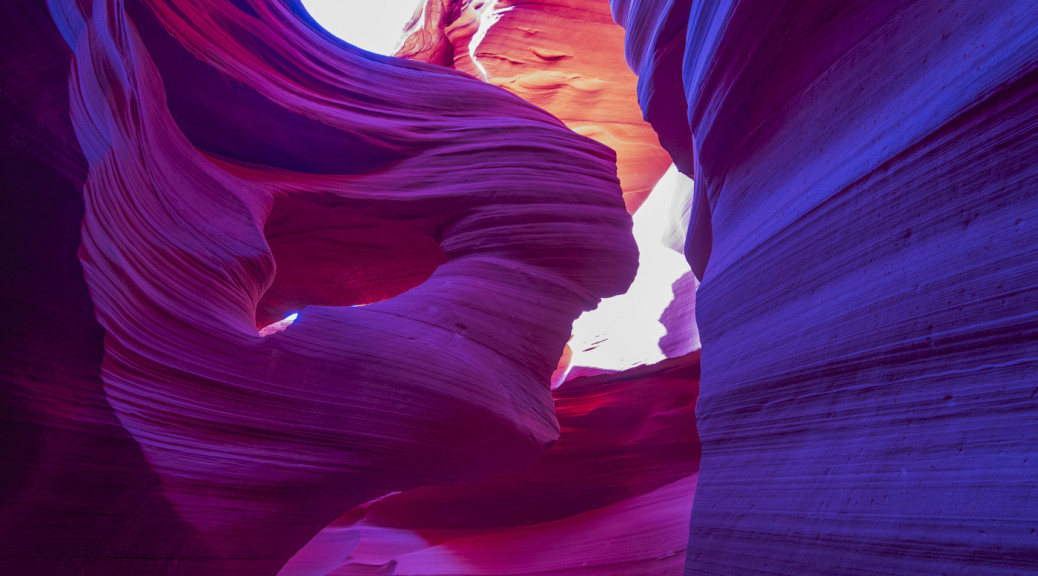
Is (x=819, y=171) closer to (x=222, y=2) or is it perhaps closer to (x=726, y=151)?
(x=726, y=151)

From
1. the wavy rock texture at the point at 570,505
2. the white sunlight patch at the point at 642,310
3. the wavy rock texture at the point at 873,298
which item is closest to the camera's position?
the wavy rock texture at the point at 873,298

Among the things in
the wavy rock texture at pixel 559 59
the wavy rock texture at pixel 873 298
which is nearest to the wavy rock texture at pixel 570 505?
the wavy rock texture at pixel 873 298

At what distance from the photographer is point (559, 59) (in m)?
6.11

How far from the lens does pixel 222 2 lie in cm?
296

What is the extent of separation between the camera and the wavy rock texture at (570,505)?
375cm

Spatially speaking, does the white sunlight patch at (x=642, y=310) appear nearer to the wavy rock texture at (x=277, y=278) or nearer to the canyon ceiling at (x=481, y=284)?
the canyon ceiling at (x=481, y=284)

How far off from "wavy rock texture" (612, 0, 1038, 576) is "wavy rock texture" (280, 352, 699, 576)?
6.93 ft

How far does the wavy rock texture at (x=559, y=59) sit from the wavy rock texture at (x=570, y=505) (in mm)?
2828

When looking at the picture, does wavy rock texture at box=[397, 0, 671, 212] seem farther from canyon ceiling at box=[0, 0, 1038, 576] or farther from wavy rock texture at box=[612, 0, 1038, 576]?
wavy rock texture at box=[612, 0, 1038, 576]

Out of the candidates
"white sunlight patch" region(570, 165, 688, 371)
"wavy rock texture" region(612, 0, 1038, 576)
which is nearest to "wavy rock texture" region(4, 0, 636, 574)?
"wavy rock texture" region(612, 0, 1038, 576)

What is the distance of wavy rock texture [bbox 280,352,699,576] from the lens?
148 inches

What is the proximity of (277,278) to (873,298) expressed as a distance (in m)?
3.42

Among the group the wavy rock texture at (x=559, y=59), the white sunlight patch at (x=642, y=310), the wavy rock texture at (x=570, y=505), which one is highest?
the wavy rock texture at (x=559, y=59)

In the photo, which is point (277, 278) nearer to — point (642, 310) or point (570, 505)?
point (570, 505)
